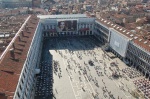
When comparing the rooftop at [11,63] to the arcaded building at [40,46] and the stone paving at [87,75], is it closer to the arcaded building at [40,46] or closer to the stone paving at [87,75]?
the arcaded building at [40,46]

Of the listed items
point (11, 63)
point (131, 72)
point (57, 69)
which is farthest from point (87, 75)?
point (11, 63)

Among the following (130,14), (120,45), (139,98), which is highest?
(130,14)

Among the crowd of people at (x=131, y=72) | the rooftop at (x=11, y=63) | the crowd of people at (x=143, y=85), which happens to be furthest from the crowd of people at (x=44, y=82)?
the crowd of people at (x=143, y=85)

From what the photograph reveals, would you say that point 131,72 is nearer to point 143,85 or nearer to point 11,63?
point 143,85

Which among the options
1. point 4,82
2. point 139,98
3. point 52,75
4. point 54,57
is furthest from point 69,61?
point 4,82

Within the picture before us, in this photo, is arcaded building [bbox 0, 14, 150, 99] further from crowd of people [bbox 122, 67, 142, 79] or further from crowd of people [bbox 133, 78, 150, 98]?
crowd of people [bbox 133, 78, 150, 98]

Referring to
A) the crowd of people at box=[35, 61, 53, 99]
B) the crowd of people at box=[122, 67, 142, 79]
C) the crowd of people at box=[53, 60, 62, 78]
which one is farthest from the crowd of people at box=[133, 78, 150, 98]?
the crowd of people at box=[35, 61, 53, 99]

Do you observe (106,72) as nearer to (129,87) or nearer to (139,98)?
(129,87)
